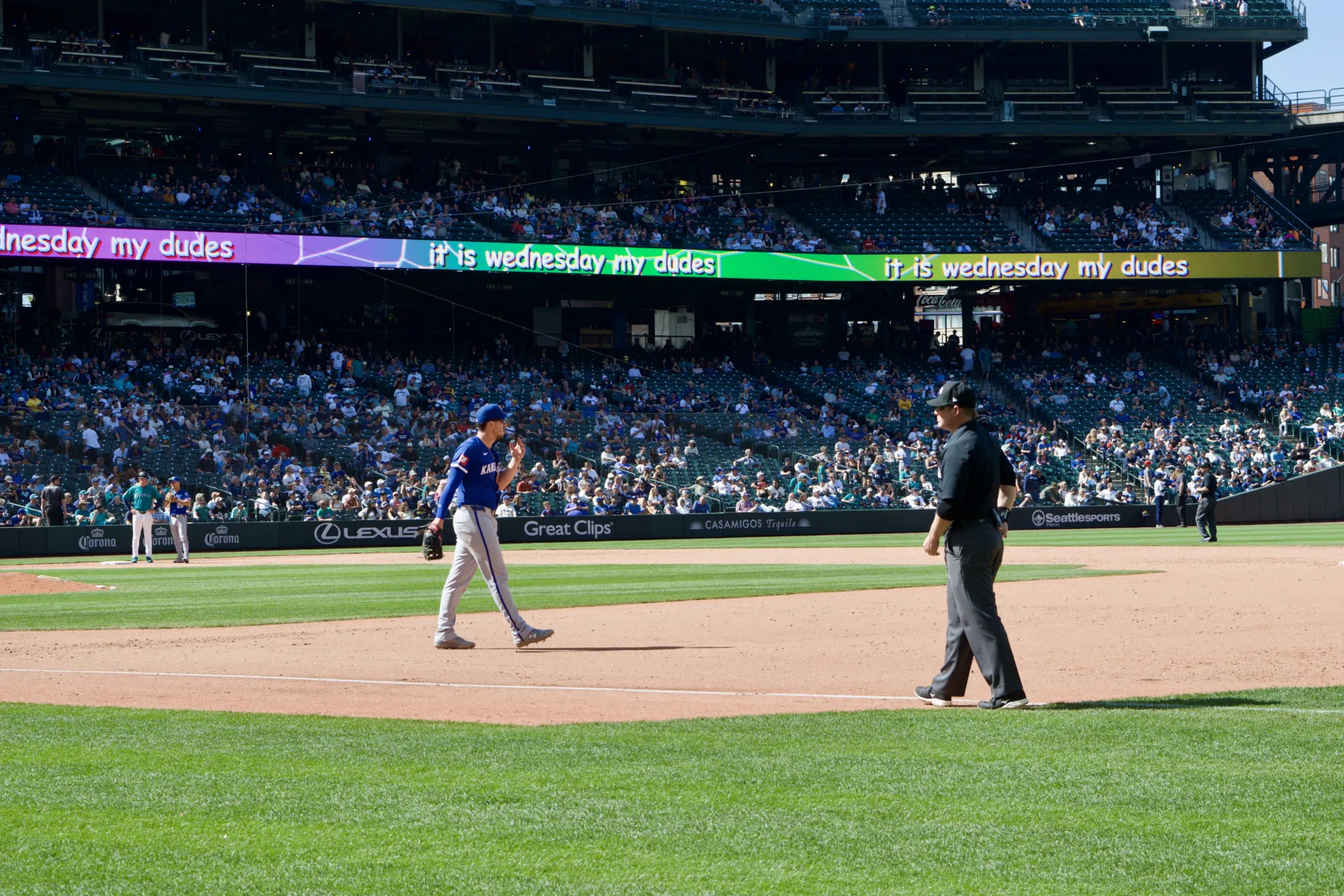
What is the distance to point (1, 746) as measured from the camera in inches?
276

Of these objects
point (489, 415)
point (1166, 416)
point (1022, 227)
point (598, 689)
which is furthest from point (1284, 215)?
point (598, 689)

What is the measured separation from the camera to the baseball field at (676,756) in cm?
454

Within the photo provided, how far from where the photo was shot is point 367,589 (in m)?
19.5

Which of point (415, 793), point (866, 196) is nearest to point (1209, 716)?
point (415, 793)

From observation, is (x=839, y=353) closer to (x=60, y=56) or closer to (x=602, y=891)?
(x=60, y=56)

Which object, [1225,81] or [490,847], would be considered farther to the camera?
[1225,81]

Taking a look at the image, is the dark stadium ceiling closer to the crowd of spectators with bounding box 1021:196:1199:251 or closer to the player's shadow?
the crowd of spectators with bounding box 1021:196:1199:251

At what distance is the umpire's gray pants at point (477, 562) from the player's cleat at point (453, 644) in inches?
4.6

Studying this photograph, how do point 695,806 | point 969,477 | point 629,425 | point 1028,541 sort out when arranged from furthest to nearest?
point 629,425 → point 1028,541 → point 969,477 → point 695,806

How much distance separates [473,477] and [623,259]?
3586 cm

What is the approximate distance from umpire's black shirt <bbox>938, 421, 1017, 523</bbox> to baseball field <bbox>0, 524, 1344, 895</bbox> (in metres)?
1.09

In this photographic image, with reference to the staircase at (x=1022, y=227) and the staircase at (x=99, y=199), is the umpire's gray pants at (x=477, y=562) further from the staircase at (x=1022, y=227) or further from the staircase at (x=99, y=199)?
the staircase at (x=1022, y=227)

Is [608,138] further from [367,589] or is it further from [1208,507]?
[367,589]

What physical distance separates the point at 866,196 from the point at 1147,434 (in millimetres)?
16006
